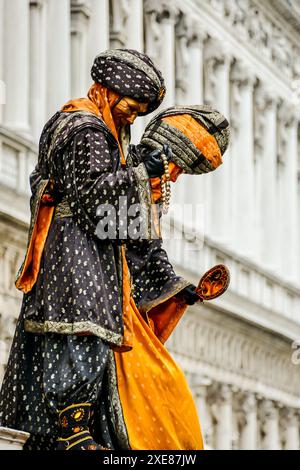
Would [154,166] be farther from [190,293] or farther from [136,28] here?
[136,28]

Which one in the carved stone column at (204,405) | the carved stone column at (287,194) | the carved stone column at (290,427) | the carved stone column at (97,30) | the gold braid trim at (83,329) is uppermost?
the carved stone column at (97,30)

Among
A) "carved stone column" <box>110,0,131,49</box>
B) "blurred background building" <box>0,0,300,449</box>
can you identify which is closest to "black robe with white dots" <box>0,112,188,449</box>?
"blurred background building" <box>0,0,300,449</box>

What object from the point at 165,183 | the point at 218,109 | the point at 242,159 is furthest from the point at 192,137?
the point at 242,159

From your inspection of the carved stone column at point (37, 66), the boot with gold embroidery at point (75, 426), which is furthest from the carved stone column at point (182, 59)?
the boot with gold embroidery at point (75, 426)

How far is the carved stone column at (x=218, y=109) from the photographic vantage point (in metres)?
37.1

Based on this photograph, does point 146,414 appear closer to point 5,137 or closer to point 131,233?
point 131,233

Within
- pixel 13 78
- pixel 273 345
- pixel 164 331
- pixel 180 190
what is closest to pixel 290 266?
pixel 273 345

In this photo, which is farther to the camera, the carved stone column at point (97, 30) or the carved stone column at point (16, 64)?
the carved stone column at point (97, 30)

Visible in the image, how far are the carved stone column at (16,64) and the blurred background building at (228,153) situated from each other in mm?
16

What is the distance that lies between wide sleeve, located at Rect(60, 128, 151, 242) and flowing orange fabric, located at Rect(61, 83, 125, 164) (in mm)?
256

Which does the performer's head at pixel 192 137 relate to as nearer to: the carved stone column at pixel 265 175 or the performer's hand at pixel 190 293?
the performer's hand at pixel 190 293

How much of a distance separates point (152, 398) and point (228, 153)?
88.2 ft

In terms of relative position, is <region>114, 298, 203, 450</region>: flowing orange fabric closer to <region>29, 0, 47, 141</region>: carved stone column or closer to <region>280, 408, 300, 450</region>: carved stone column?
<region>29, 0, 47, 141</region>: carved stone column

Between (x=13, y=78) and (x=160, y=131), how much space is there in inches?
645
